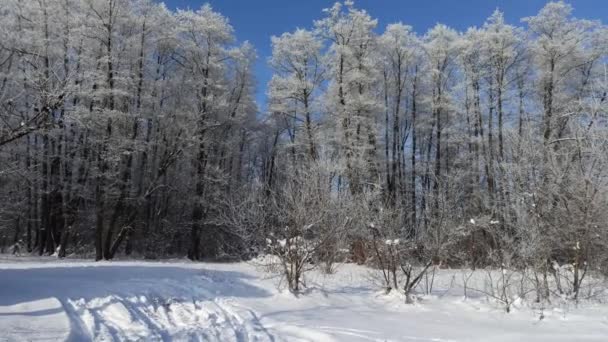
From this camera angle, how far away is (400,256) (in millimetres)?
8992

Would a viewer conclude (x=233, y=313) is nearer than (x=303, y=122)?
Yes

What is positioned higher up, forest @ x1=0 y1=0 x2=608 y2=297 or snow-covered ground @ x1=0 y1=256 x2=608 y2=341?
Result: forest @ x1=0 y1=0 x2=608 y2=297

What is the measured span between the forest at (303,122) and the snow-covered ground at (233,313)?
1.59m

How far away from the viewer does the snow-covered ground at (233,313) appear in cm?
547

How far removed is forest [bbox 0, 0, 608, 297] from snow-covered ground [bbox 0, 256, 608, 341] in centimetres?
159

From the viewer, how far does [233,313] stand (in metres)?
6.93

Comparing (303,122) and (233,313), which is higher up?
(303,122)

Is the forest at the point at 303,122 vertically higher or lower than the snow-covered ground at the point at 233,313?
higher

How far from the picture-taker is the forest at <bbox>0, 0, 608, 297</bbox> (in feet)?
37.3

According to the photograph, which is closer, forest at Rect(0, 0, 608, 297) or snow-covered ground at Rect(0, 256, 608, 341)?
snow-covered ground at Rect(0, 256, 608, 341)

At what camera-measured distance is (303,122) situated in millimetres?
19859

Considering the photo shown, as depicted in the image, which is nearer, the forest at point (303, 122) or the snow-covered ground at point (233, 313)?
the snow-covered ground at point (233, 313)

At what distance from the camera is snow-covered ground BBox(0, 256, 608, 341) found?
17.9 ft

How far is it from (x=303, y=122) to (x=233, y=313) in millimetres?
13737
